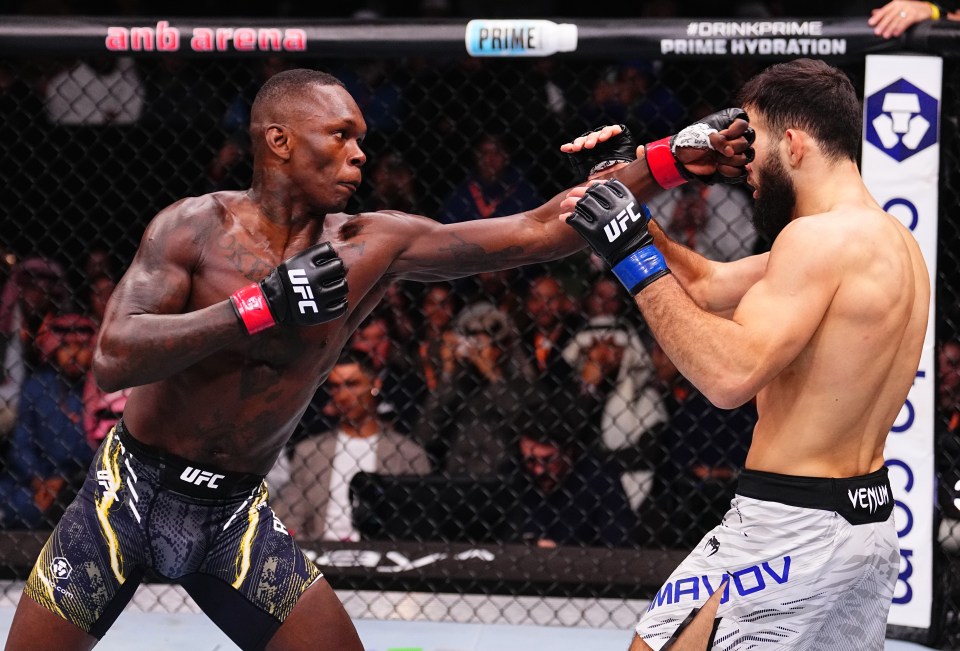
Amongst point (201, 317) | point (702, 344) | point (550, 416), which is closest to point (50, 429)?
point (550, 416)

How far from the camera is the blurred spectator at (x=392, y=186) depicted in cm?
405

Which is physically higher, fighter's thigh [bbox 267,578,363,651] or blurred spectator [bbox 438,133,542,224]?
blurred spectator [bbox 438,133,542,224]

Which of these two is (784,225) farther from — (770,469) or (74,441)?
(74,441)

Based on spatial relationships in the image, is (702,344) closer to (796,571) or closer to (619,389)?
(796,571)

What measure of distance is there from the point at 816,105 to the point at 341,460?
226 centimetres

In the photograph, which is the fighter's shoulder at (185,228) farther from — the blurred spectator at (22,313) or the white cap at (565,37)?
the blurred spectator at (22,313)

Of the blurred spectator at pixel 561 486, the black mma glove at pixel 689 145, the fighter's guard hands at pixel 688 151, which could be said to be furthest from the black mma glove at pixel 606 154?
the blurred spectator at pixel 561 486

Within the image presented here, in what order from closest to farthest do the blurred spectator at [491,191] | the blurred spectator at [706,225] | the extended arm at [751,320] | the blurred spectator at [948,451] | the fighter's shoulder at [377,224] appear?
the extended arm at [751,320], the fighter's shoulder at [377,224], the blurred spectator at [948,451], the blurred spectator at [706,225], the blurred spectator at [491,191]

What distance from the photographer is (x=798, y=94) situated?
1842 millimetres

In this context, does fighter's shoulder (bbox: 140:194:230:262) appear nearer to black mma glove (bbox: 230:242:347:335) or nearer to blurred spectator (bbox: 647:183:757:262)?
black mma glove (bbox: 230:242:347:335)

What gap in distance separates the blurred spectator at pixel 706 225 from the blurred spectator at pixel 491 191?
46 cm

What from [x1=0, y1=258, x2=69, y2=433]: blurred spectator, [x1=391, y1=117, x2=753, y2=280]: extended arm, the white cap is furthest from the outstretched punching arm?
[x1=0, y1=258, x2=69, y2=433]: blurred spectator

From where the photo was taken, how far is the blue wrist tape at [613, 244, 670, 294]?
5.95ft

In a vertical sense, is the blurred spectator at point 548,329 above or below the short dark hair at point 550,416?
above
